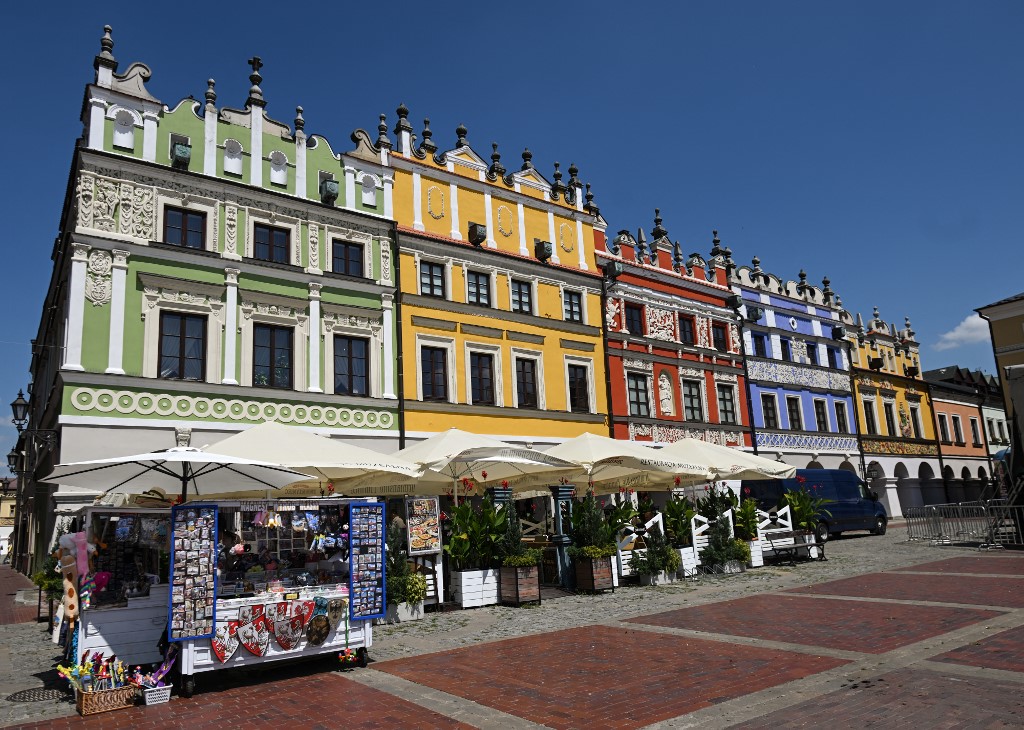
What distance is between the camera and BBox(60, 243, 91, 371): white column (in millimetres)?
16109

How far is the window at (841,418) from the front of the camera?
117ft

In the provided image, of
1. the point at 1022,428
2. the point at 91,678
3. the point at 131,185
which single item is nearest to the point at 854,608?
the point at 91,678

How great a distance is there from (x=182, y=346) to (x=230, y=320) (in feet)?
4.30

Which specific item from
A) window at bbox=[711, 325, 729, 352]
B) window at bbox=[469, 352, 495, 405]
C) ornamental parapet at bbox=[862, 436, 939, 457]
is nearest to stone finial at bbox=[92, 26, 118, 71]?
window at bbox=[469, 352, 495, 405]

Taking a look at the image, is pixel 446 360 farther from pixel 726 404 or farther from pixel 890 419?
pixel 890 419

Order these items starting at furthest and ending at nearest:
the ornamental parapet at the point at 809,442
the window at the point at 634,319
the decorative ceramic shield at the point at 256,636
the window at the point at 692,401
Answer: the ornamental parapet at the point at 809,442 → the window at the point at 692,401 → the window at the point at 634,319 → the decorative ceramic shield at the point at 256,636

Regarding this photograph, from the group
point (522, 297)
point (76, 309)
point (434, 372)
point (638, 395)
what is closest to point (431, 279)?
point (434, 372)

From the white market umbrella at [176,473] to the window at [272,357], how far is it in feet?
22.0

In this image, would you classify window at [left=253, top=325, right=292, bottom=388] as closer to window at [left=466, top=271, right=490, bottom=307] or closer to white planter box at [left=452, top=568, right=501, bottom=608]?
window at [left=466, top=271, right=490, bottom=307]

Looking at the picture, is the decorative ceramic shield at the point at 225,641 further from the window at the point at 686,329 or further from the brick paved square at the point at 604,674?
the window at the point at 686,329

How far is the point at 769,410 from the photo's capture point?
32.3m

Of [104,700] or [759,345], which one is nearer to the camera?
[104,700]

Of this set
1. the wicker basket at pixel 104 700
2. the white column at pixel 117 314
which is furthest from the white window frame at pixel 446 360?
the wicker basket at pixel 104 700

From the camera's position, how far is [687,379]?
1142 inches
